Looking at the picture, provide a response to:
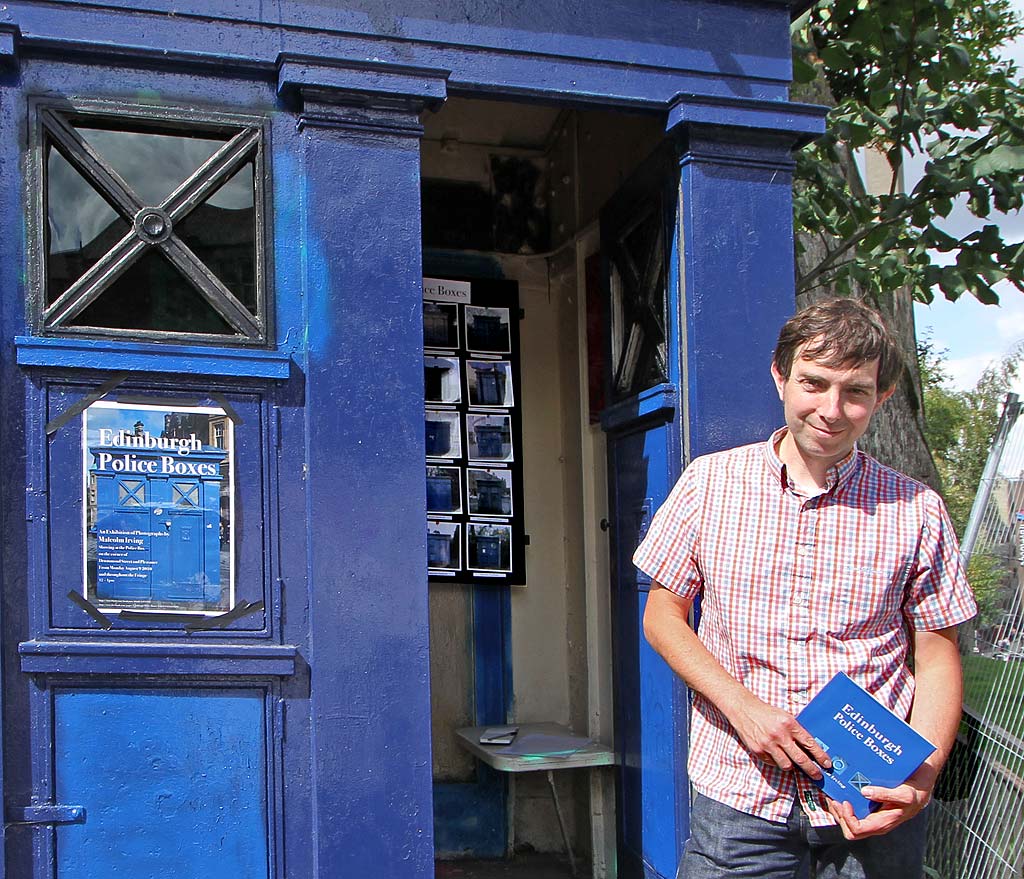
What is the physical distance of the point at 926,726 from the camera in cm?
283

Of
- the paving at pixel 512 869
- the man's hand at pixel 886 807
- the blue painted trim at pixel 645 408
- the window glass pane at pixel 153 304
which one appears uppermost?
the window glass pane at pixel 153 304

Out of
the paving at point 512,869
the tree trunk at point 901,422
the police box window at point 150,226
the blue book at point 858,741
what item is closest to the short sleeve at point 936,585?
the blue book at point 858,741

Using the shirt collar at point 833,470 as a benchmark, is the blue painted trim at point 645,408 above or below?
above

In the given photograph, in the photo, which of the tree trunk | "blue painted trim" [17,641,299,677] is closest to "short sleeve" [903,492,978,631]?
"blue painted trim" [17,641,299,677]

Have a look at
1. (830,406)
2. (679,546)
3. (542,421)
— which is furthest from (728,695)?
(542,421)

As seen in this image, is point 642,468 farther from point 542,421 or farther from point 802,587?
point 802,587

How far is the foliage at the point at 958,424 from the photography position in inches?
958

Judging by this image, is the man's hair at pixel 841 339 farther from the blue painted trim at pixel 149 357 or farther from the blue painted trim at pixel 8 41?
the blue painted trim at pixel 8 41

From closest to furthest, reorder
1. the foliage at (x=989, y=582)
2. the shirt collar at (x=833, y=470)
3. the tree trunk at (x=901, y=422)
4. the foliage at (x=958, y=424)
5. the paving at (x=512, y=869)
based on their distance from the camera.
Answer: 1. the shirt collar at (x=833, y=470)
2. the foliage at (x=989, y=582)
3. the paving at (x=512, y=869)
4. the tree trunk at (x=901, y=422)
5. the foliage at (x=958, y=424)

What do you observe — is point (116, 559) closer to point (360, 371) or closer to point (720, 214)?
point (360, 371)

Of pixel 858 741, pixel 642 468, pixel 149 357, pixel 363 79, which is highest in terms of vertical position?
pixel 363 79

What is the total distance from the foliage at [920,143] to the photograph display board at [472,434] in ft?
5.48

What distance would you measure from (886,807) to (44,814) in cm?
225

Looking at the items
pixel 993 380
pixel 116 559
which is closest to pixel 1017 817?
pixel 116 559
